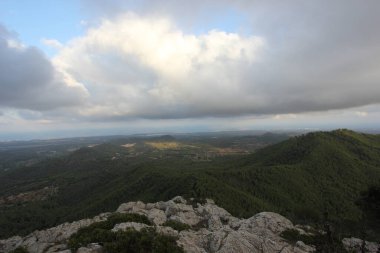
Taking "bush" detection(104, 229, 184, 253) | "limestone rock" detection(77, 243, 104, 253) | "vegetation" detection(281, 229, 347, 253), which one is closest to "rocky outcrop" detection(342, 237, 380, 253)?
"vegetation" detection(281, 229, 347, 253)

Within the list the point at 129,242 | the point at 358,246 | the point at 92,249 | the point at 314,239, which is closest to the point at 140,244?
the point at 129,242

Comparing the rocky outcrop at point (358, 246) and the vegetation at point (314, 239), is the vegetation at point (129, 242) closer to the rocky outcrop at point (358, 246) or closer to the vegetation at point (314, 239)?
the vegetation at point (314, 239)

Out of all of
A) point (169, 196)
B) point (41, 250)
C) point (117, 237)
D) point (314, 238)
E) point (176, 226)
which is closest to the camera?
point (117, 237)

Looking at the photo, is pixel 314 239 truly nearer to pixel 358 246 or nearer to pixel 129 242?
pixel 358 246

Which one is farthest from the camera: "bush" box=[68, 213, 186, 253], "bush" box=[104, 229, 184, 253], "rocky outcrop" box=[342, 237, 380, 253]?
"rocky outcrop" box=[342, 237, 380, 253]

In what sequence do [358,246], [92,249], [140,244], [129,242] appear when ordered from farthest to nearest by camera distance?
[358,246] → [129,242] → [140,244] → [92,249]

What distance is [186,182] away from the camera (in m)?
192

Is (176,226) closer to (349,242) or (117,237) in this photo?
(117,237)

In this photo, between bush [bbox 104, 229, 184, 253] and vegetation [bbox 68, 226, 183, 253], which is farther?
vegetation [bbox 68, 226, 183, 253]

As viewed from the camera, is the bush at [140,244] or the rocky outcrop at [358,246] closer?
the bush at [140,244]

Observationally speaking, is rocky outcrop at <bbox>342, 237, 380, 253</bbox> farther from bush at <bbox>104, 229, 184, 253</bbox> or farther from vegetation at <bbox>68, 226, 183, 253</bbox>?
vegetation at <bbox>68, 226, 183, 253</bbox>

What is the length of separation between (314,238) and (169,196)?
131m

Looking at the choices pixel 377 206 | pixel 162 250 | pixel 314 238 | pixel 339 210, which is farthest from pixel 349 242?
pixel 339 210

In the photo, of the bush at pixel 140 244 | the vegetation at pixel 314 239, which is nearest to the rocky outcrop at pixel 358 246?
the vegetation at pixel 314 239
